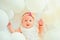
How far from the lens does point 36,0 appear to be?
79 cm

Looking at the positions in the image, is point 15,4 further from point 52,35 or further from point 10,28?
point 52,35

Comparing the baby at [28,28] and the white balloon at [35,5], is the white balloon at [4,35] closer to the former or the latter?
the baby at [28,28]

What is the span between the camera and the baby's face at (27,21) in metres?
0.77

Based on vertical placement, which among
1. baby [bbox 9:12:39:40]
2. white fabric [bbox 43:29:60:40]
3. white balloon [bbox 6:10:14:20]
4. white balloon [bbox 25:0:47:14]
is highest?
white balloon [bbox 25:0:47:14]

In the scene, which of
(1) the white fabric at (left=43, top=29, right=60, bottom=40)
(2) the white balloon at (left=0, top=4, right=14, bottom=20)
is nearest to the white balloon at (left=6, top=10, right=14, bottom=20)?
(2) the white balloon at (left=0, top=4, right=14, bottom=20)

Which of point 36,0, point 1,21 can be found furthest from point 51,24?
point 1,21

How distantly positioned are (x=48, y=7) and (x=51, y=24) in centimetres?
10

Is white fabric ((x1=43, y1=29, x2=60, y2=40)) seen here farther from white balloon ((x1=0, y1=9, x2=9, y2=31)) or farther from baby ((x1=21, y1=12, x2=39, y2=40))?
white balloon ((x1=0, y1=9, x2=9, y2=31))

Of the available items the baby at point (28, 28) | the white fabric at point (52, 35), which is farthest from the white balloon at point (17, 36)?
the white fabric at point (52, 35)

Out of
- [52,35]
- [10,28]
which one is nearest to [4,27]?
[10,28]

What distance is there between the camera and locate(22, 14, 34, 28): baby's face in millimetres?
773

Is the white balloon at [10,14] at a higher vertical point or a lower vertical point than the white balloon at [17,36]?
higher

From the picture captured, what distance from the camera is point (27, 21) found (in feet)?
2.55

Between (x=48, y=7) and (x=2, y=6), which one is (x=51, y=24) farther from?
(x=2, y=6)
